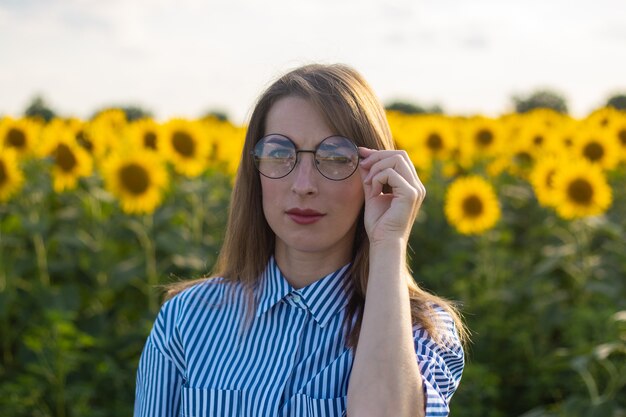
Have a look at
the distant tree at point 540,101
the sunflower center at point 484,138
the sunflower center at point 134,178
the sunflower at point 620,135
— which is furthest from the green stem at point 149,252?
the distant tree at point 540,101

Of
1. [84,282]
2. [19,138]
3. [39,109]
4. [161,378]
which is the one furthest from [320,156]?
[39,109]

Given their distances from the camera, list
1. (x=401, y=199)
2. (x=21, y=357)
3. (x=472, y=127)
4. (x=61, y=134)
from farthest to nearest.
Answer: (x=472, y=127), (x=61, y=134), (x=21, y=357), (x=401, y=199)

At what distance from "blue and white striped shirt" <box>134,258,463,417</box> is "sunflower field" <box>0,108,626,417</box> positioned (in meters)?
1.86

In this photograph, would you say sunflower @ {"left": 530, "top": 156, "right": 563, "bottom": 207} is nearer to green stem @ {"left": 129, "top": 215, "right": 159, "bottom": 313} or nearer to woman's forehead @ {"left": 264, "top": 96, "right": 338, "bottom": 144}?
green stem @ {"left": 129, "top": 215, "right": 159, "bottom": 313}

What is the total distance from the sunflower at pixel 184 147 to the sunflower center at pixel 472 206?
2.09 m

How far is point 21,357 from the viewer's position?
5.22 m

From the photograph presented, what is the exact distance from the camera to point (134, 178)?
20.1 ft

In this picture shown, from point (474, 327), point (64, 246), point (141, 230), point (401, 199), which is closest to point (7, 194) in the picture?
point (64, 246)

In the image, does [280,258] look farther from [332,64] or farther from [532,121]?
[532,121]

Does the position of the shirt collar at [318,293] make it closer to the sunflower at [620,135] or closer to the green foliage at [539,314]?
the green foliage at [539,314]

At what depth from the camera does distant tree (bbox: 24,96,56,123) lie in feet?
51.4

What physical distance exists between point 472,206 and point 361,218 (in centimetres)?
432

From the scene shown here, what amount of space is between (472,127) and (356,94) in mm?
7057

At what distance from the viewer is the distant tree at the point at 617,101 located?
13.9 metres
